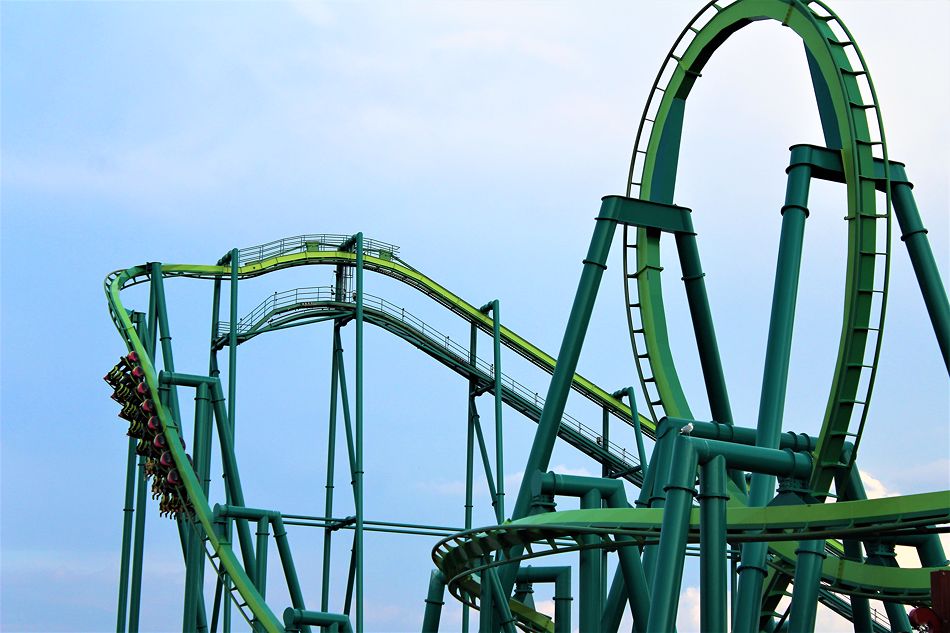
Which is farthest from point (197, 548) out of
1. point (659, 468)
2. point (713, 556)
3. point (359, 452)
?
point (713, 556)

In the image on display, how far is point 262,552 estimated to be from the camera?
17.5m

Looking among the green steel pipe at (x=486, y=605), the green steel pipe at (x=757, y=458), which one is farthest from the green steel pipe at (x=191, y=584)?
the green steel pipe at (x=757, y=458)

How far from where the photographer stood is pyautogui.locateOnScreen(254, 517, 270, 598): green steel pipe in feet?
57.4

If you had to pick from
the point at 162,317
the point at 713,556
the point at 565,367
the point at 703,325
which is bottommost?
the point at 713,556

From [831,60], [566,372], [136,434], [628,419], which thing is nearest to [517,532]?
[566,372]

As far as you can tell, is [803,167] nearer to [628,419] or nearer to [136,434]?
[136,434]

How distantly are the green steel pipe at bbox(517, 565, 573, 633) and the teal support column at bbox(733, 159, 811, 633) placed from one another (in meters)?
4.12

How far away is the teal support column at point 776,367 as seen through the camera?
11.0 metres

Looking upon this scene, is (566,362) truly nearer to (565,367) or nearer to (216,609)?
(565,367)

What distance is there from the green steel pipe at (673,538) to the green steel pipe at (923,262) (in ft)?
11.6

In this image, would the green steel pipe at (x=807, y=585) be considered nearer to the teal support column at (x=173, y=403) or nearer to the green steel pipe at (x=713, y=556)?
the green steel pipe at (x=713, y=556)

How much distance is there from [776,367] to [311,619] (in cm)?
648

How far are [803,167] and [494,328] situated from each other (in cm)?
1170

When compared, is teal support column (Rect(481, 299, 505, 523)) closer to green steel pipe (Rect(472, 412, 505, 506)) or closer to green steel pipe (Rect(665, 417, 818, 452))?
green steel pipe (Rect(472, 412, 505, 506))
